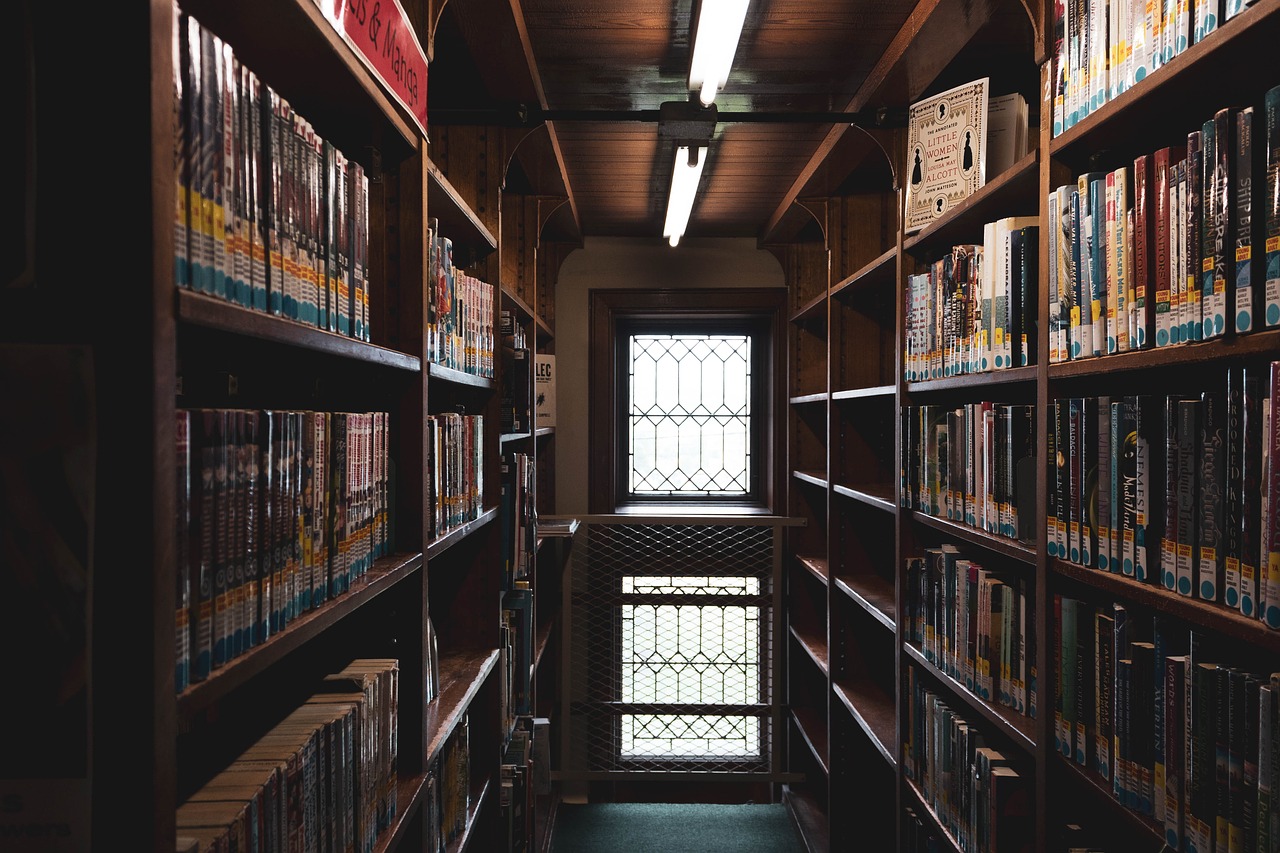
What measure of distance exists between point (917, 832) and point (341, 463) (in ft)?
5.65

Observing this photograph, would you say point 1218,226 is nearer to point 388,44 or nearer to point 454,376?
point 388,44

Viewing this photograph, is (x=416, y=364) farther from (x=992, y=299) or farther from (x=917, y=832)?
(x=917, y=832)

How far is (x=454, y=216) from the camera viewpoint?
73.8 inches

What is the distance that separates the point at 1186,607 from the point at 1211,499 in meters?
0.13

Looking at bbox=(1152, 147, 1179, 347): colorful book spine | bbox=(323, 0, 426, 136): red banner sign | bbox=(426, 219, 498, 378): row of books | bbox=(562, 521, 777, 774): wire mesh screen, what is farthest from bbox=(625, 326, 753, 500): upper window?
bbox=(1152, 147, 1179, 347): colorful book spine

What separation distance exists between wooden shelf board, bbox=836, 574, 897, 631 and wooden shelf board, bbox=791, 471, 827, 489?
1.34 feet

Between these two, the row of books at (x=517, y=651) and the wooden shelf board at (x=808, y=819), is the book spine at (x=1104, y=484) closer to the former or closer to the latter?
the row of books at (x=517, y=651)

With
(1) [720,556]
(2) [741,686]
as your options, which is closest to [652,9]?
(1) [720,556]

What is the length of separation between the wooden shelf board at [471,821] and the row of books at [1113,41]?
1709mm

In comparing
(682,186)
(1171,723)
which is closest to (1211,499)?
(1171,723)

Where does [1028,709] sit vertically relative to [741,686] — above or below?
above

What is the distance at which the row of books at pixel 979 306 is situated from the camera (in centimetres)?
158

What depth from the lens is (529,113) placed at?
7.45 feet

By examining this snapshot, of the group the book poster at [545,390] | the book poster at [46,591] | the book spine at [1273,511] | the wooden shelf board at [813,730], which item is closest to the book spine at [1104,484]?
the book spine at [1273,511]
